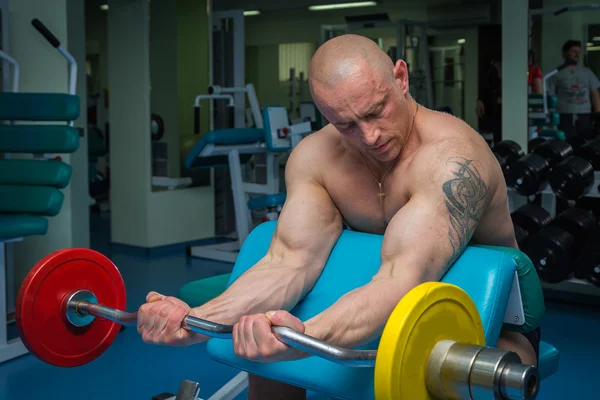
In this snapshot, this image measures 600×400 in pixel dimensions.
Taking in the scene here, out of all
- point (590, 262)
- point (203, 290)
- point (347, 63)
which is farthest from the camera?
point (590, 262)

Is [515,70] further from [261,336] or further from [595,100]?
[261,336]

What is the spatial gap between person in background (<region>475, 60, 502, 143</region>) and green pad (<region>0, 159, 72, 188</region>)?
3396mm

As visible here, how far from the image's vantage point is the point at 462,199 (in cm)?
145

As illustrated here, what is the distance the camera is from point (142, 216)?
213 inches

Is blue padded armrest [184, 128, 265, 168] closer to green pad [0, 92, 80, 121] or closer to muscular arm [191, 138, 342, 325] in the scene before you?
green pad [0, 92, 80, 121]

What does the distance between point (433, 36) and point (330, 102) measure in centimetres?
730

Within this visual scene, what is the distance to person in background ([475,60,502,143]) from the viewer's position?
5.61 m

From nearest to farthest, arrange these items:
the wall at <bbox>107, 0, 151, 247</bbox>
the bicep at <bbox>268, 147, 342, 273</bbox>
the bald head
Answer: the bald head → the bicep at <bbox>268, 147, 342, 273</bbox> → the wall at <bbox>107, 0, 151, 247</bbox>

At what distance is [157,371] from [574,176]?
89.0 inches

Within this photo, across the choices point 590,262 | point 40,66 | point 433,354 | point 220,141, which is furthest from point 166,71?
point 433,354

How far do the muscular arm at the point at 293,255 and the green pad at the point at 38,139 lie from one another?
1.70 metres

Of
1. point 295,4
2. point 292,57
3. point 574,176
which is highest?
point 295,4

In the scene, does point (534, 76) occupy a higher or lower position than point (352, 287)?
higher

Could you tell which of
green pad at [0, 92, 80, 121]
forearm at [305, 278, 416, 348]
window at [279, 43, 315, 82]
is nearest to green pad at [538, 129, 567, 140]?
green pad at [0, 92, 80, 121]
